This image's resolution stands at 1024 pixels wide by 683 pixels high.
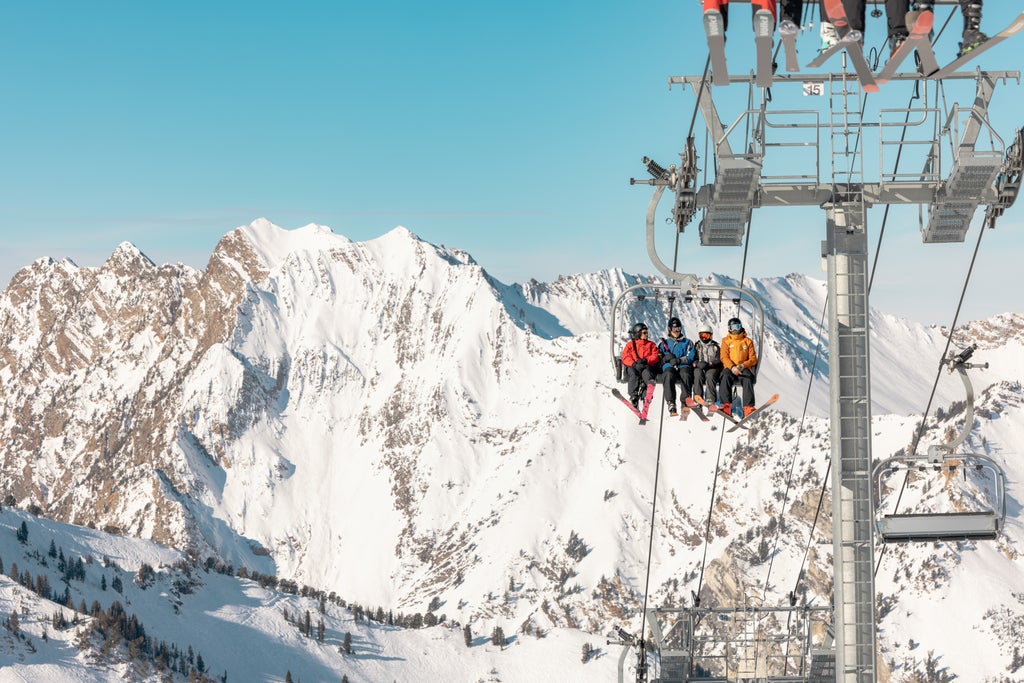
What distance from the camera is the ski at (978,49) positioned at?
76.4 ft

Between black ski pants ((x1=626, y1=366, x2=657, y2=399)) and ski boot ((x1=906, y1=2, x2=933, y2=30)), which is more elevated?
ski boot ((x1=906, y1=2, x2=933, y2=30))

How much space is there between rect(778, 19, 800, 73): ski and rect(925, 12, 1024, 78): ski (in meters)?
2.69

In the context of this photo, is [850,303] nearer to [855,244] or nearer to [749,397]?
[855,244]

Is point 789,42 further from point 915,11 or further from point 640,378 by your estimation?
point 640,378

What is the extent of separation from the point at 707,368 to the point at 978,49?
9.57 metres

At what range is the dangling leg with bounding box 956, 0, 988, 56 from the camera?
25109 millimetres

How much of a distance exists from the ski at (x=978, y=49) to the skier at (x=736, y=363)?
22.7 ft

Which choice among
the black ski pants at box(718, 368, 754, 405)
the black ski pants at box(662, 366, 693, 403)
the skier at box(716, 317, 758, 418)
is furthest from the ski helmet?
the black ski pants at box(718, 368, 754, 405)

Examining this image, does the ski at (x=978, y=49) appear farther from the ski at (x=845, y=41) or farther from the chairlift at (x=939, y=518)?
the chairlift at (x=939, y=518)

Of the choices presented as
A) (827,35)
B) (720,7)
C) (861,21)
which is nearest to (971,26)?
(861,21)

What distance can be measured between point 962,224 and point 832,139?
3378mm

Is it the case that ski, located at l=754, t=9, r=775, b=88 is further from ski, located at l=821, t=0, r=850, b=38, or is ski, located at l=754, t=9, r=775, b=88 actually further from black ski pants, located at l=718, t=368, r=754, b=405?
black ski pants, located at l=718, t=368, r=754, b=405

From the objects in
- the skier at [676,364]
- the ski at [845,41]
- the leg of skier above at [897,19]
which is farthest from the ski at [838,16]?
the skier at [676,364]

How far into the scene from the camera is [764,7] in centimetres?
2398
